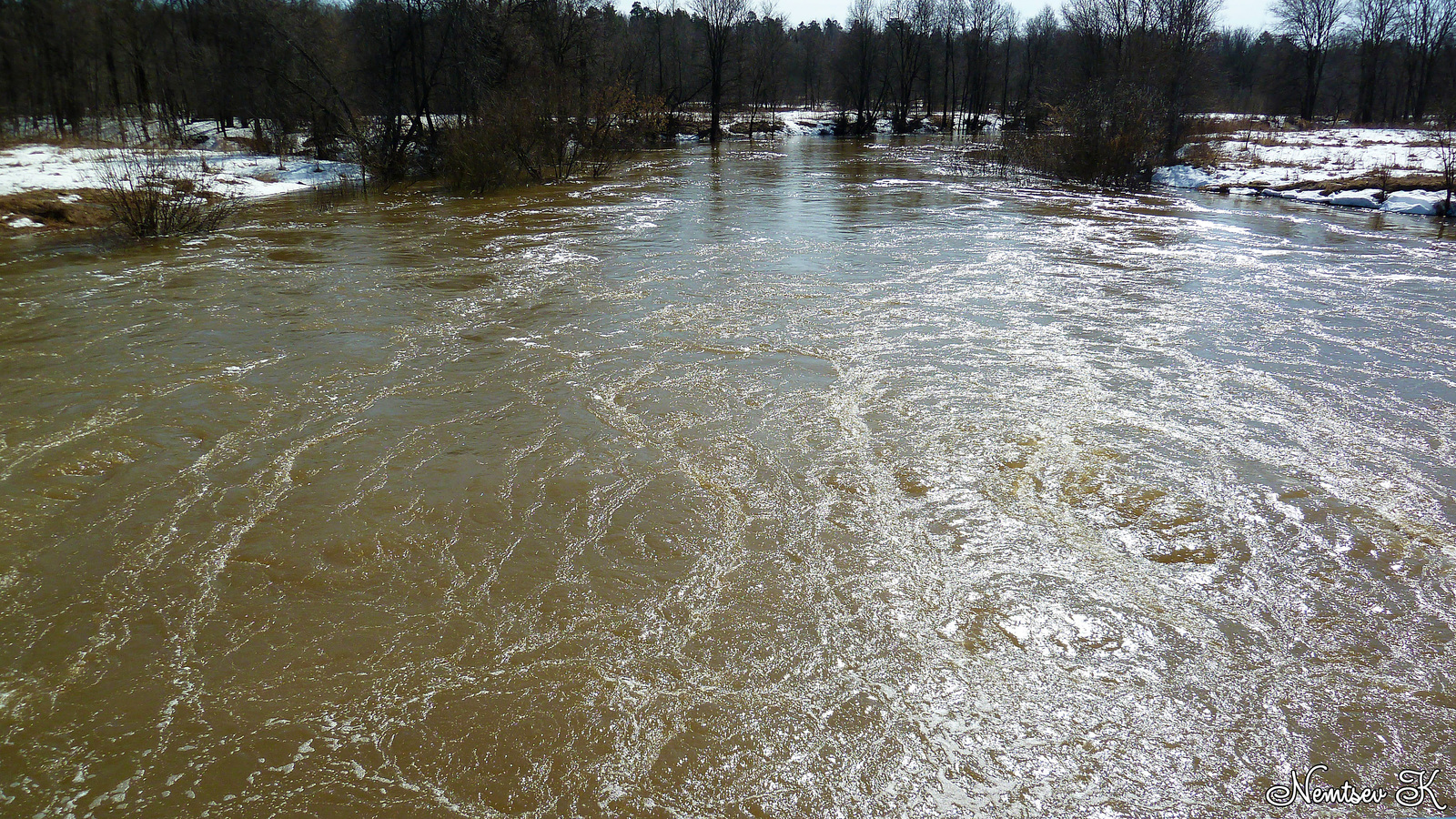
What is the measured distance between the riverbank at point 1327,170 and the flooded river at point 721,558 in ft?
36.0

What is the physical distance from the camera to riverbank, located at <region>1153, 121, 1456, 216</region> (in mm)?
15820

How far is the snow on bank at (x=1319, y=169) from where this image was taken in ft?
52.3

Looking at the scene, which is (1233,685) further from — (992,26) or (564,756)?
(992,26)

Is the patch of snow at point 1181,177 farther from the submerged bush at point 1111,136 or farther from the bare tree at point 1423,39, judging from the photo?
the bare tree at point 1423,39

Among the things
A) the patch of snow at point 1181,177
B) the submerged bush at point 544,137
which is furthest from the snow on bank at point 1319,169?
the submerged bush at point 544,137

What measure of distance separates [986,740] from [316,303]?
781cm

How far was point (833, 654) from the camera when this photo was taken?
291 centimetres

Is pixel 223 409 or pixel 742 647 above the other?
pixel 223 409

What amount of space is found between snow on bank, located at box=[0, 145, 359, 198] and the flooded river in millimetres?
8832

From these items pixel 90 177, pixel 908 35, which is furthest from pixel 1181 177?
pixel 908 35

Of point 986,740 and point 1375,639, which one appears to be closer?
point 986,740

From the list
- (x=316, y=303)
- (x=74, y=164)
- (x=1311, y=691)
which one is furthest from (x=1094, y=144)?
(x=74, y=164)

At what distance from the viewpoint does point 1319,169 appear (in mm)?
19703

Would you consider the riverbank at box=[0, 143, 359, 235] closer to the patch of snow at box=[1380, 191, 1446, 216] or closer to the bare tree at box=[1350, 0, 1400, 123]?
the patch of snow at box=[1380, 191, 1446, 216]
